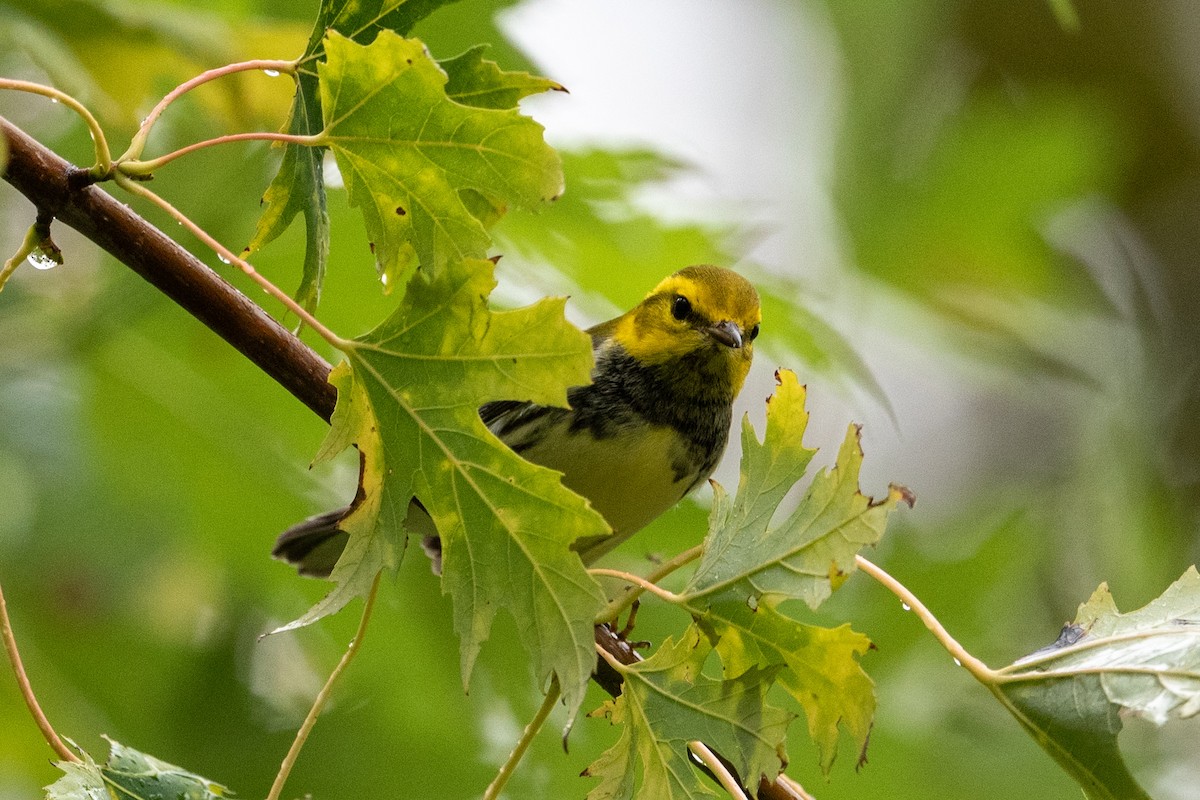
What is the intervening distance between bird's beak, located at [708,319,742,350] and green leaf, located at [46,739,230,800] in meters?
1.57

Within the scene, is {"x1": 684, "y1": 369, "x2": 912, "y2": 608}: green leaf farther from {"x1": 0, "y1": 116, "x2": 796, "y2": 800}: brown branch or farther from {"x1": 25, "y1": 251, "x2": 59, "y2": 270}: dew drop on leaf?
{"x1": 25, "y1": 251, "x2": 59, "y2": 270}: dew drop on leaf

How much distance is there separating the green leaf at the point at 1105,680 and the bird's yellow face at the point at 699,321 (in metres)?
1.34

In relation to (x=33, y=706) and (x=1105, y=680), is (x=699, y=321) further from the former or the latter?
(x=33, y=706)

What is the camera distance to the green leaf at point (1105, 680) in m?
1.30

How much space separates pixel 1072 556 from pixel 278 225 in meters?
3.90

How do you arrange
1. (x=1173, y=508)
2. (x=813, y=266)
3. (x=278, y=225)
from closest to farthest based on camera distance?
(x=278, y=225)
(x=813, y=266)
(x=1173, y=508)

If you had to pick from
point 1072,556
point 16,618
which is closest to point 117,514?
point 16,618

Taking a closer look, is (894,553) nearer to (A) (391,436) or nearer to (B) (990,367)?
(B) (990,367)

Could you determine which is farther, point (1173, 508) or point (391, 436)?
point (1173, 508)

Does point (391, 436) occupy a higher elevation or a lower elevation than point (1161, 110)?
higher

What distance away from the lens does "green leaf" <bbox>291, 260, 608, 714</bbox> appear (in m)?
1.31

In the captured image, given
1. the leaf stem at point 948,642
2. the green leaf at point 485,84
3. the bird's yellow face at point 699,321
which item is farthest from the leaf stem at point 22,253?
the bird's yellow face at point 699,321

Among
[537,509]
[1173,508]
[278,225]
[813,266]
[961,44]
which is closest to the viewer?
[537,509]

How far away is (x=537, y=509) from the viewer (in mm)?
1319
